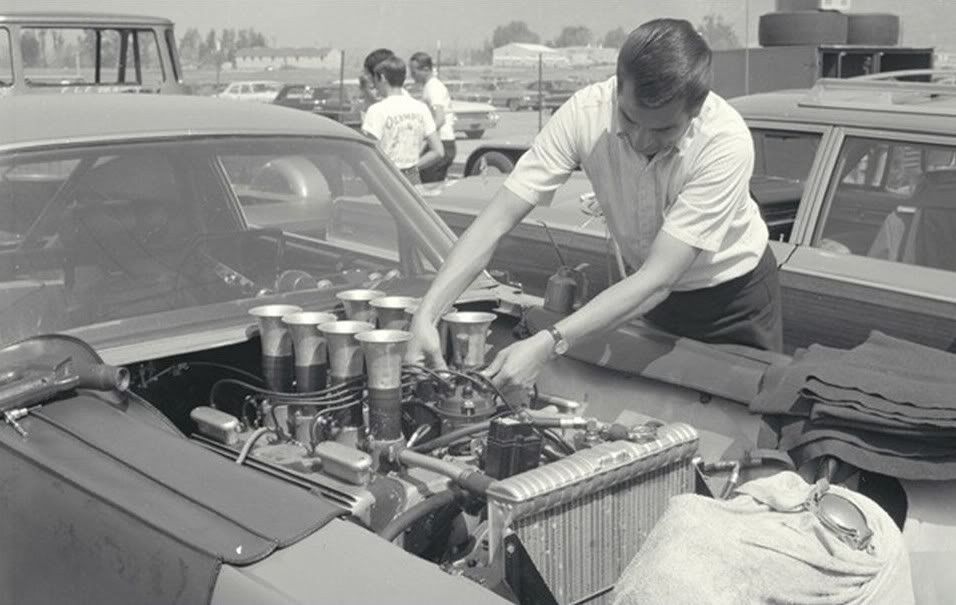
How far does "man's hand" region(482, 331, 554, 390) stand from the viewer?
2.76 metres

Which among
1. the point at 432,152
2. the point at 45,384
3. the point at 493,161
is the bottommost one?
the point at 45,384

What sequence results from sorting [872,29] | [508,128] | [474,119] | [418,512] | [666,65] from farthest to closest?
1. [508,128]
2. [474,119]
3. [872,29]
4. [666,65]
5. [418,512]

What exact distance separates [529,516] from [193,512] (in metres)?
0.62

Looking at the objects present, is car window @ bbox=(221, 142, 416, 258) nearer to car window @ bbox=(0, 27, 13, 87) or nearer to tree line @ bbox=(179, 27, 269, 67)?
car window @ bbox=(0, 27, 13, 87)

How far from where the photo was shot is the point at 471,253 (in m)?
3.16

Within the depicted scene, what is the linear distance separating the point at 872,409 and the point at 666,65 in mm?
932

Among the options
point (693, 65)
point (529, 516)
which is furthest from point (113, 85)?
point (529, 516)

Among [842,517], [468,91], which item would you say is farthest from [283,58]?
[842,517]

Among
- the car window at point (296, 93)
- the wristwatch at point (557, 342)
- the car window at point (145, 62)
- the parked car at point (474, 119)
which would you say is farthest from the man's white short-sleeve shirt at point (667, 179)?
the parked car at point (474, 119)

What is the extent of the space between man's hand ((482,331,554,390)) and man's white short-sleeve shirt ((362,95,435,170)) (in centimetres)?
539

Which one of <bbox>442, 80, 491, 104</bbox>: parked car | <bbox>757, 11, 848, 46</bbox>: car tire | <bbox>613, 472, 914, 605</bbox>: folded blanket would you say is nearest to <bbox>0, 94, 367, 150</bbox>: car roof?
<bbox>613, 472, 914, 605</bbox>: folded blanket

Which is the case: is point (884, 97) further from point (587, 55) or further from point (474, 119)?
point (587, 55)

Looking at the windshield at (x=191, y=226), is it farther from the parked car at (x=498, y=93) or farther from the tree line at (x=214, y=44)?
the parked car at (x=498, y=93)

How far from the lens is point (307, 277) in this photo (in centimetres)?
329
